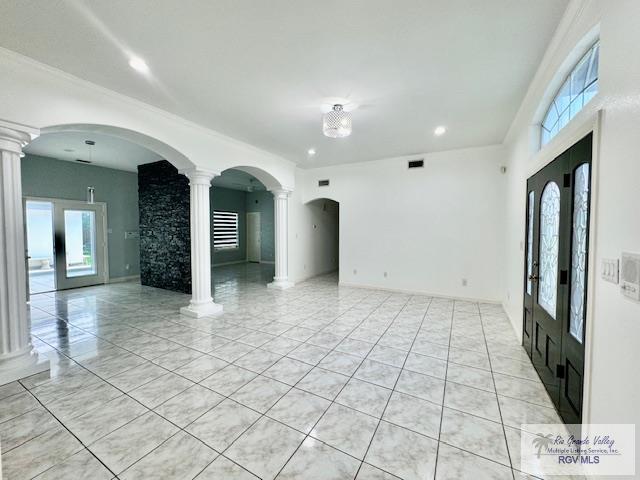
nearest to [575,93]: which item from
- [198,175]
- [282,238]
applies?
[198,175]

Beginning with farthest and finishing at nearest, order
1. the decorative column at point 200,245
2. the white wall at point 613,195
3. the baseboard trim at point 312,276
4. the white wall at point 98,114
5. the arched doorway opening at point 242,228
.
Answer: the arched doorway opening at point 242,228
the baseboard trim at point 312,276
the decorative column at point 200,245
the white wall at point 98,114
the white wall at point 613,195

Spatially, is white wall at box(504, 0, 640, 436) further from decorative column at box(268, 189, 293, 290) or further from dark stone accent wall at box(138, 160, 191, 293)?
dark stone accent wall at box(138, 160, 191, 293)

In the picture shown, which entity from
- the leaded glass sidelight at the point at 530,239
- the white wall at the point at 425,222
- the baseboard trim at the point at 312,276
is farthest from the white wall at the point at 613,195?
the baseboard trim at the point at 312,276

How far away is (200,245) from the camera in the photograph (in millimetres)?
4223

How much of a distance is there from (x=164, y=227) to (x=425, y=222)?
223 inches

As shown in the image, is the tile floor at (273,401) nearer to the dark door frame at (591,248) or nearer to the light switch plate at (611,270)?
the dark door frame at (591,248)

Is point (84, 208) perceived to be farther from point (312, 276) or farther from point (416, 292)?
point (416, 292)

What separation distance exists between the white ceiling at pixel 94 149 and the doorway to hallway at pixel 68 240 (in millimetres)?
1092

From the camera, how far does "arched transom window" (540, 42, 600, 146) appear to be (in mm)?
1789

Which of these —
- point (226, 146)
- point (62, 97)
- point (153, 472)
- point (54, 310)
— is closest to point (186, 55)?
point (62, 97)

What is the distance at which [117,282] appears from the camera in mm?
6938

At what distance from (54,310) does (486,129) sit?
25.5 ft

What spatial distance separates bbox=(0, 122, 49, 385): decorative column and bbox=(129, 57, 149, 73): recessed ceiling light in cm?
112

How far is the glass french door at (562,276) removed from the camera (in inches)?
68.7
